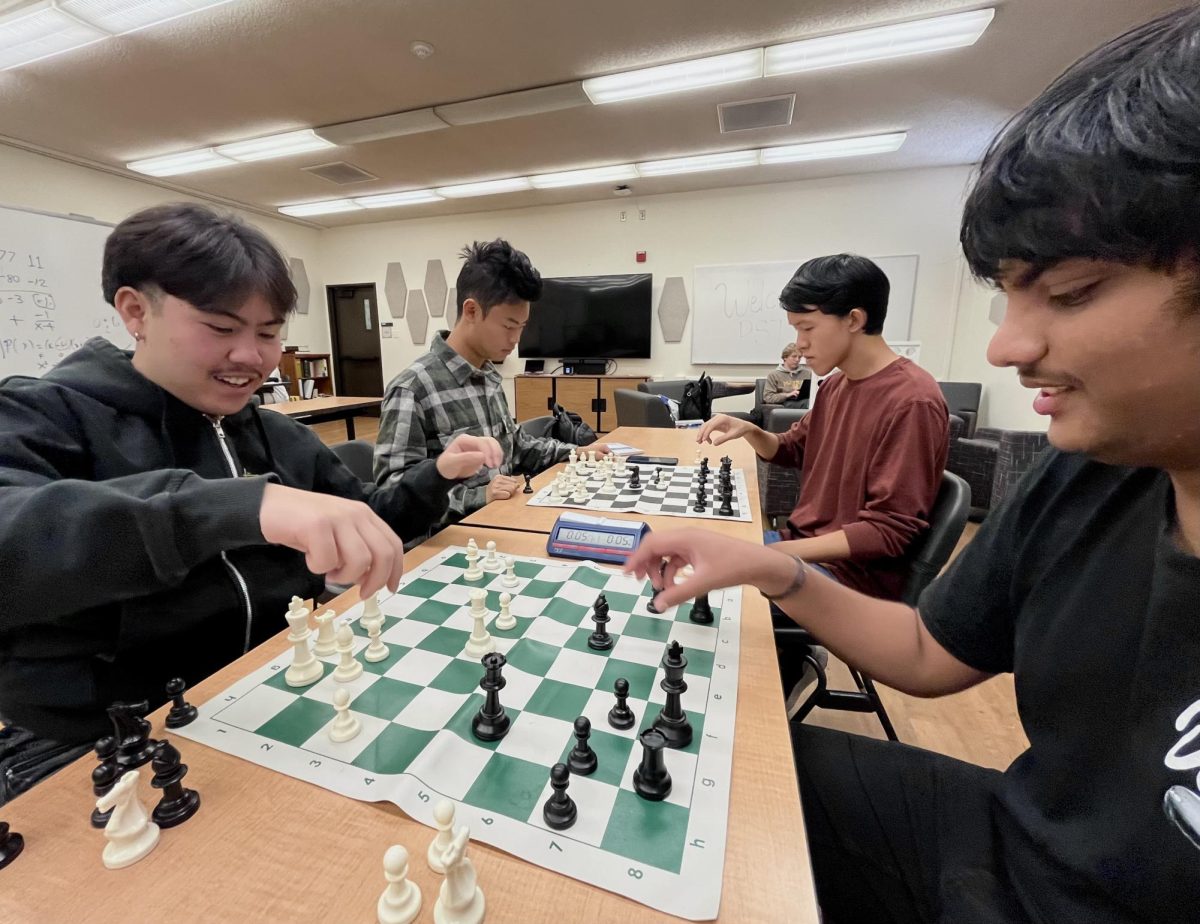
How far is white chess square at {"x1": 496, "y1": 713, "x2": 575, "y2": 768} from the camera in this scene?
592mm

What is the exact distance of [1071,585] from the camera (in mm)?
626

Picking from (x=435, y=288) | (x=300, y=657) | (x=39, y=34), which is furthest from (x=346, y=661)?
(x=435, y=288)

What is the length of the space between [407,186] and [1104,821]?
6.60 meters

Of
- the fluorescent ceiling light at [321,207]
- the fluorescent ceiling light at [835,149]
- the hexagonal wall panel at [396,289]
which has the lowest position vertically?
the hexagonal wall panel at [396,289]

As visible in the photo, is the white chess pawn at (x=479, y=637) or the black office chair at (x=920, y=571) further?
the black office chair at (x=920, y=571)

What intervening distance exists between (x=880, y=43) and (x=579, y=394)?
167 inches

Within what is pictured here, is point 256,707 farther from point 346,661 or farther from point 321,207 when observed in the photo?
point 321,207

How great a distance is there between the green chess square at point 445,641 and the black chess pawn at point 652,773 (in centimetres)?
36

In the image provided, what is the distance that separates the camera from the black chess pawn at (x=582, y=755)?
57 centimetres

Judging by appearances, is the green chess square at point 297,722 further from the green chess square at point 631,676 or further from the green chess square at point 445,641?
the green chess square at point 631,676

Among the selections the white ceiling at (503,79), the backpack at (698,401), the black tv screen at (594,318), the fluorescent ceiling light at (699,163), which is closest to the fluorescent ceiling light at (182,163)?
the white ceiling at (503,79)

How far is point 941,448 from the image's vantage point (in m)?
1.28

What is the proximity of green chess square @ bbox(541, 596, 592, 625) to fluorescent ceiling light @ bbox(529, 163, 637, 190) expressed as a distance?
5110 mm

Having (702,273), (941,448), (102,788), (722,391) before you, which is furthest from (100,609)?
(702,273)
